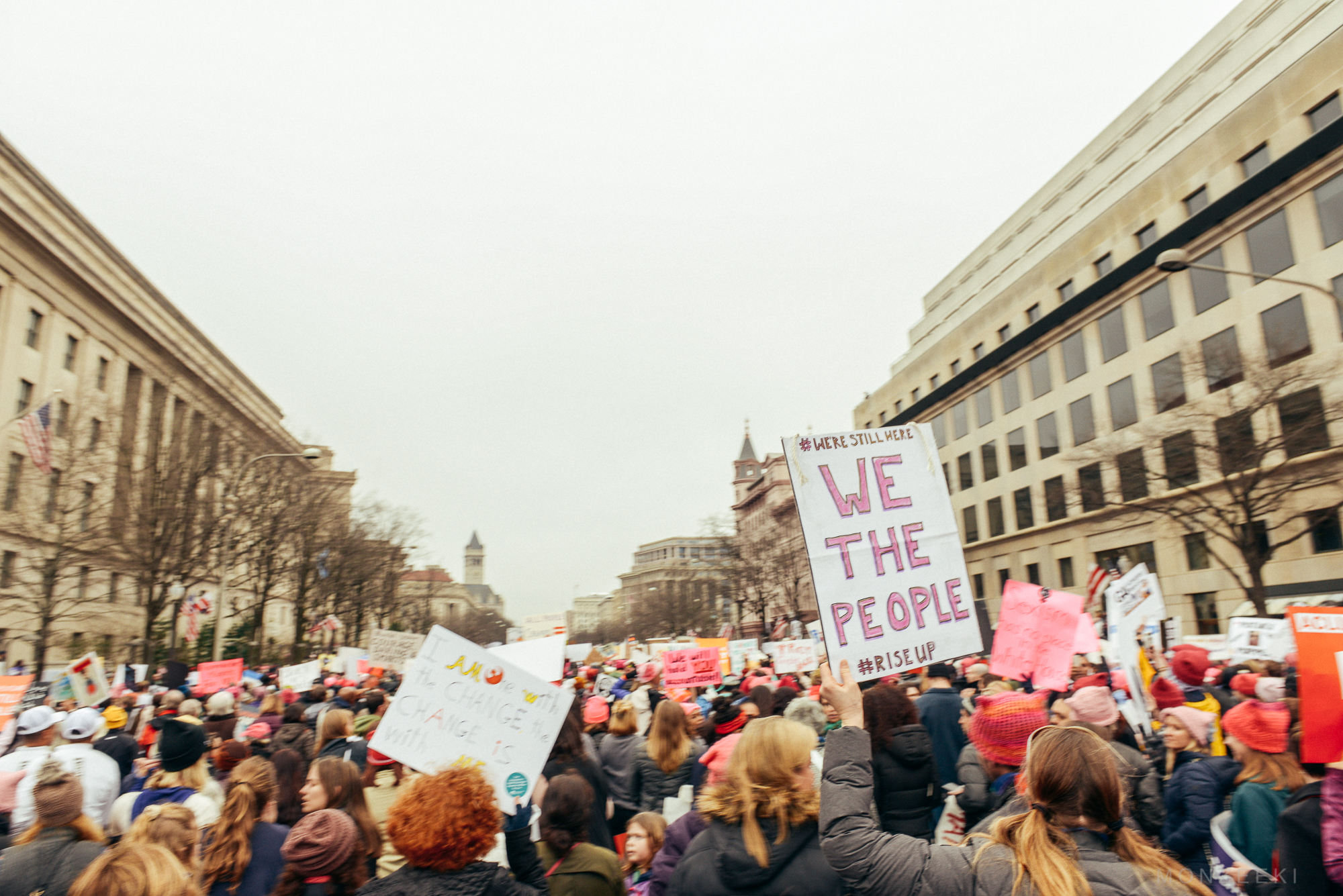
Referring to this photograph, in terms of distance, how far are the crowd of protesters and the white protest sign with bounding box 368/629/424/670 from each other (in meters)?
10.3

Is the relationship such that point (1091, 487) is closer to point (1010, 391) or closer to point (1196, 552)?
point (1196, 552)

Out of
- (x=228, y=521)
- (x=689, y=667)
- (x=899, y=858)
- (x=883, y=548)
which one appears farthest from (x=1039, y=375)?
(x=899, y=858)

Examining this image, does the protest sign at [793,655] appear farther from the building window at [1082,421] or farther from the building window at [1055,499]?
the building window at [1055,499]

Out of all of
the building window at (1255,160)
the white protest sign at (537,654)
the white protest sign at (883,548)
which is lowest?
the white protest sign at (537,654)

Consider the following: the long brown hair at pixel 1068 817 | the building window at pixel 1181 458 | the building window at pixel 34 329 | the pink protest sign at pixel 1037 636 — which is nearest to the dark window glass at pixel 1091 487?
the building window at pixel 1181 458

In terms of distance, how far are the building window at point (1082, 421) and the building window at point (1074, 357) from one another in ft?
4.76

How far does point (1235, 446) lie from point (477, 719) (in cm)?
3112

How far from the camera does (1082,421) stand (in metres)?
43.7

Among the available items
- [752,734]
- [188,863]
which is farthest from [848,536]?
[188,863]

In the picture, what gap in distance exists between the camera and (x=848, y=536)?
14.7 feet

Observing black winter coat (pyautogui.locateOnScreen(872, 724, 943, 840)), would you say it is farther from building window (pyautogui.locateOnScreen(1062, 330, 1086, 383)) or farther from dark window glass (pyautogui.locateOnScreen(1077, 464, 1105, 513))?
building window (pyautogui.locateOnScreen(1062, 330, 1086, 383))

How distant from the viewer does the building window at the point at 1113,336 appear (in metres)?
40.9

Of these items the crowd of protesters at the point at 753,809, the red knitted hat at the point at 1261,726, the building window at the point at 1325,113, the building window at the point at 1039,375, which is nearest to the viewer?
the crowd of protesters at the point at 753,809

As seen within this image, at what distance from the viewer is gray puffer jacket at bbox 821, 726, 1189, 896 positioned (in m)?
2.32
